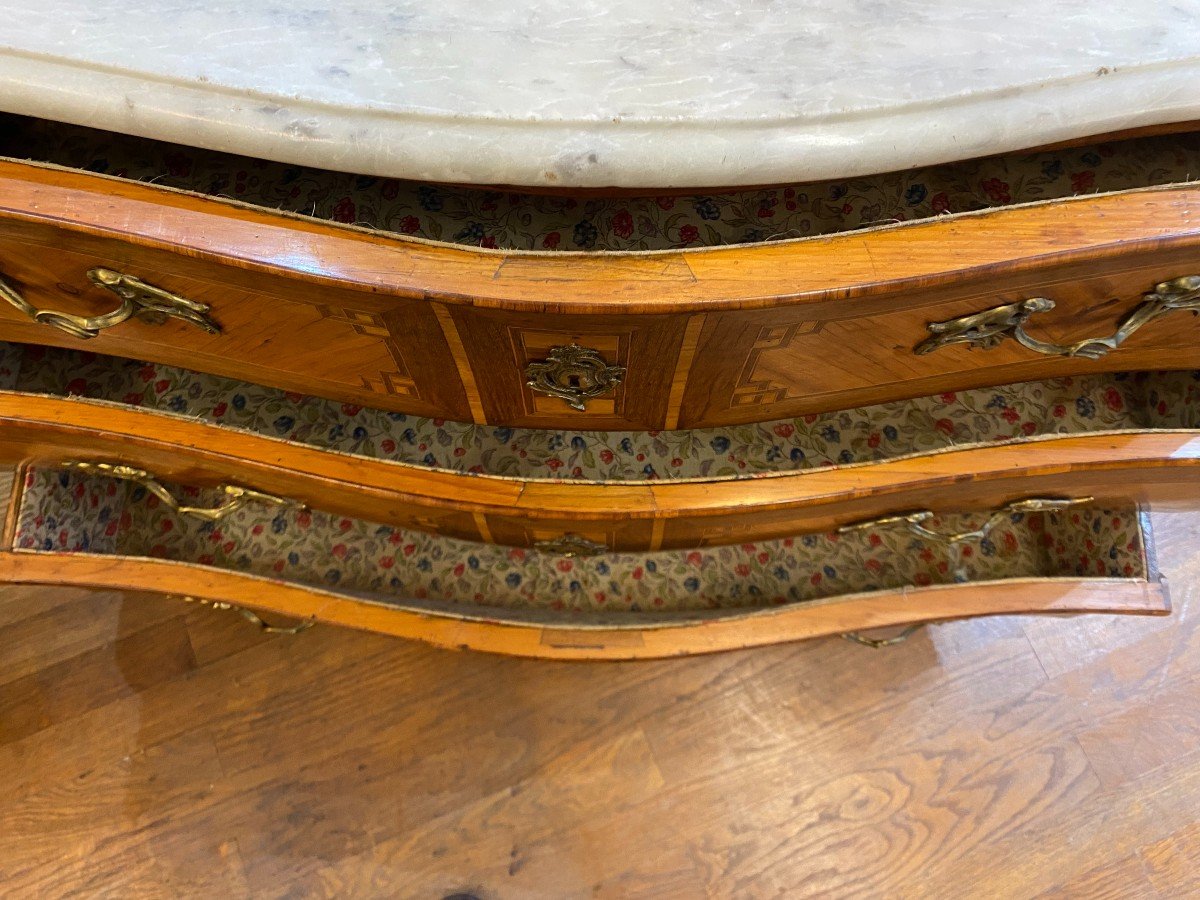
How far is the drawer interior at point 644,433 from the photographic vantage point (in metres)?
0.63

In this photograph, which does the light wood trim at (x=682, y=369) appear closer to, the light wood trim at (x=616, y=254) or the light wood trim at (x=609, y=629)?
the light wood trim at (x=616, y=254)

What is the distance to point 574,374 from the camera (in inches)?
19.6

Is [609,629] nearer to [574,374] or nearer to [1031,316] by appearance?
[574,374]

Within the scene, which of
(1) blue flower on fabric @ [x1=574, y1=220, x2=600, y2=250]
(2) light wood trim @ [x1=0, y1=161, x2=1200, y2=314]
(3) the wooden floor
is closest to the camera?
(2) light wood trim @ [x1=0, y1=161, x2=1200, y2=314]

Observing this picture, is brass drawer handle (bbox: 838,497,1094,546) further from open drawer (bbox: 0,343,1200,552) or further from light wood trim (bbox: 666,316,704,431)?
light wood trim (bbox: 666,316,704,431)

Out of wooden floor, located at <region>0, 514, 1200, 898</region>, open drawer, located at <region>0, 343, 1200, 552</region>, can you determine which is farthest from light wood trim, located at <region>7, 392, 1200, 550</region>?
wooden floor, located at <region>0, 514, 1200, 898</region>

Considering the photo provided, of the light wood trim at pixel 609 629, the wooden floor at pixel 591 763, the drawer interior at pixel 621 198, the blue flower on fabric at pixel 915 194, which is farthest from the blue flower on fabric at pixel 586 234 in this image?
the wooden floor at pixel 591 763

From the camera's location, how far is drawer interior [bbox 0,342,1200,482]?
63 cm

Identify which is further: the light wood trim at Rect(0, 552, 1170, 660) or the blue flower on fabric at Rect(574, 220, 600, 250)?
the light wood trim at Rect(0, 552, 1170, 660)

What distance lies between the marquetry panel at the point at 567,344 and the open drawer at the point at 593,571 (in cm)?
14

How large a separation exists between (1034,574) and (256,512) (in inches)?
29.7

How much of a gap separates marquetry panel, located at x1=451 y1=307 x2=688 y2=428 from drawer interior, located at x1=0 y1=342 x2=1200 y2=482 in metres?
0.05

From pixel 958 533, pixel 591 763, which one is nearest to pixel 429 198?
pixel 958 533

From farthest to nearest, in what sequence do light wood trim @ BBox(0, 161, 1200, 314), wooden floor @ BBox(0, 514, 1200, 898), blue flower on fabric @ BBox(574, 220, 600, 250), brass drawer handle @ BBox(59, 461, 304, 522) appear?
wooden floor @ BBox(0, 514, 1200, 898) → brass drawer handle @ BBox(59, 461, 304, 522) → blue flower on fabric @ BBox(574, 220, 600, 250) → light wood trim @ BBox(0, 161, 1200, 314)
